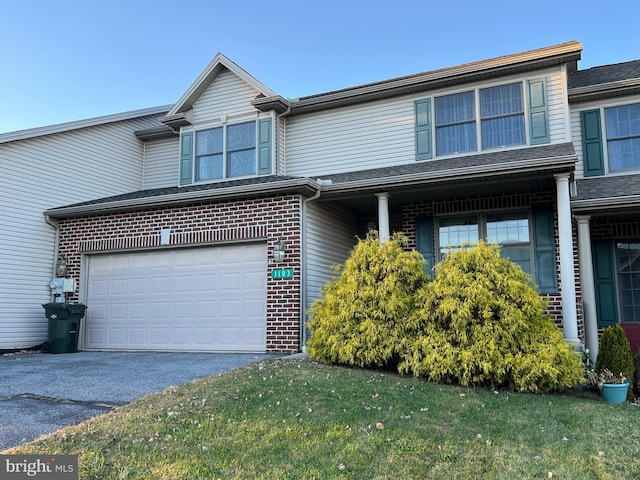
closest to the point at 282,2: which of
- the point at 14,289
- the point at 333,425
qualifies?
the point at 14,289

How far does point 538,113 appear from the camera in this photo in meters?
9.19

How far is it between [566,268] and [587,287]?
173cm

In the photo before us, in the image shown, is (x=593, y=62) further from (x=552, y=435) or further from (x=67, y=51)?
(x=67, y=51)

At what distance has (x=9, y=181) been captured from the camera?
1004cm

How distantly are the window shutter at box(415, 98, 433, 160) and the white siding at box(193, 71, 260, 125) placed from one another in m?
3.54

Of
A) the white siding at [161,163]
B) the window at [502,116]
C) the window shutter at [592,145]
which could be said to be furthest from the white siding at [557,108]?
the white siding at [161,163]

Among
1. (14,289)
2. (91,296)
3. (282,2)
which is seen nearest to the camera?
(14,289)

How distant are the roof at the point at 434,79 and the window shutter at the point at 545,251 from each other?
273cm

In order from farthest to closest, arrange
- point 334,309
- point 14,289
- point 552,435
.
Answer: point 14,289, point 334,309, point 552,435

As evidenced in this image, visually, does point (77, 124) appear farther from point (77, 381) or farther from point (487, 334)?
point (487, 334)

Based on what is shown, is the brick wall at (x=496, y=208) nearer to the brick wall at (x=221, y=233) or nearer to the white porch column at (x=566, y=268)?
the white porch column at (x=566, y=268)

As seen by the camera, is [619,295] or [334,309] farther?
[619,295]

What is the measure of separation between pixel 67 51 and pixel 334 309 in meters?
13.1

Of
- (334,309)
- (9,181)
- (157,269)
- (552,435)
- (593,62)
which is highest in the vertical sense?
(593,62)
